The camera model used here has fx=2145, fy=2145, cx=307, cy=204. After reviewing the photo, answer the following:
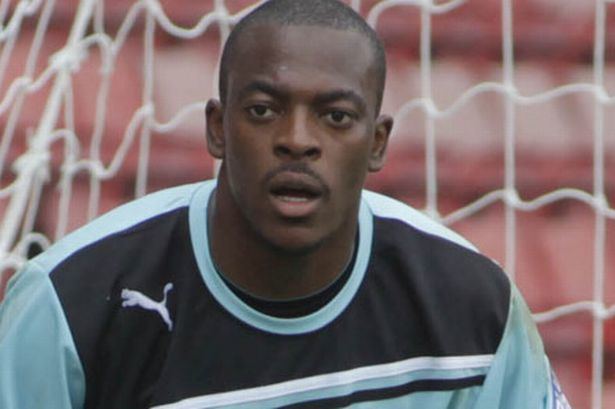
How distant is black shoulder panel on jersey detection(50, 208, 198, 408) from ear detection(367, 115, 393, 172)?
218 mm

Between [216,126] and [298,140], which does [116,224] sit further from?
[298,140]

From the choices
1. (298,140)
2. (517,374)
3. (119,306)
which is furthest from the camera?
(517,374)

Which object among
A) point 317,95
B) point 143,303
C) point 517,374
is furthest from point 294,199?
point 517,374

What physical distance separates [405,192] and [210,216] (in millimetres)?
1113

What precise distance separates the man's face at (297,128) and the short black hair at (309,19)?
10 millimetres

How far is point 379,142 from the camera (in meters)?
2.29

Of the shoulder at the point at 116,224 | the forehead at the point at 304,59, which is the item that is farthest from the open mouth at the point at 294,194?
the shoulder at the point at 116,224

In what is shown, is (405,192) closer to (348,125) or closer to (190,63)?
(190,63)

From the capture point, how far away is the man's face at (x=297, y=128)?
7.02ft

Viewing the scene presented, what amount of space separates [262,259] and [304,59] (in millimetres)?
221

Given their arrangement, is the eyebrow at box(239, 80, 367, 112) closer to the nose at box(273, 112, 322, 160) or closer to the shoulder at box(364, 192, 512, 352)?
the nose at box(273, 112, 322, 160)

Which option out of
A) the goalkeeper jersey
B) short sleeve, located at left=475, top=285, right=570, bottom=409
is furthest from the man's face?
short sleeve, located at left=475, top=285, right=570, bottom=409

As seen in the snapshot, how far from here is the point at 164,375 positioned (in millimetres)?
2260

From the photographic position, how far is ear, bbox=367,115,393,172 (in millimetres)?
2266
